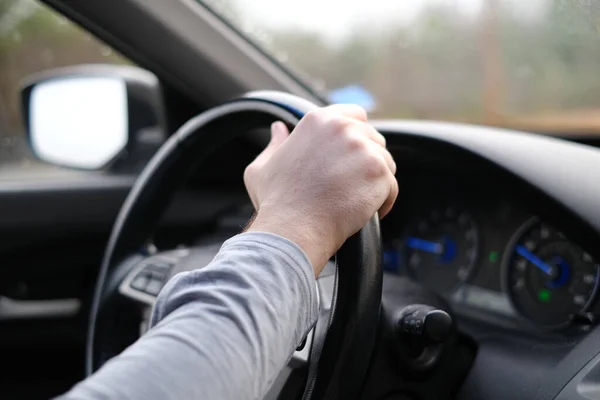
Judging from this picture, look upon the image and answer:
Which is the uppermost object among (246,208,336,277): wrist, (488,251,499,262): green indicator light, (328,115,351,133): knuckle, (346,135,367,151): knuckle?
(328,115,351,133): knuckle

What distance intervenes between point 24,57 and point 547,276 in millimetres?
1469

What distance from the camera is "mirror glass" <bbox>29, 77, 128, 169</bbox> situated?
2.02 meters

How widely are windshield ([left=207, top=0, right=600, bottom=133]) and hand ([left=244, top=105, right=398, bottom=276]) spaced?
0.73 m

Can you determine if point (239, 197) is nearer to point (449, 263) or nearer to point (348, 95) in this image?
point (348, 95)

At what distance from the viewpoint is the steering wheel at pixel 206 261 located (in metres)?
0.82

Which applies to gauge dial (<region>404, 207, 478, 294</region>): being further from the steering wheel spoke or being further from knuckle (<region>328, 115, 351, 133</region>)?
knuckle (<region>328, 115, 351, 133</region>)

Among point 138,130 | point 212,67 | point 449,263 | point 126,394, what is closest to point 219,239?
point 212,67

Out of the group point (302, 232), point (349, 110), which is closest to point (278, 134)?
point (349, 110)

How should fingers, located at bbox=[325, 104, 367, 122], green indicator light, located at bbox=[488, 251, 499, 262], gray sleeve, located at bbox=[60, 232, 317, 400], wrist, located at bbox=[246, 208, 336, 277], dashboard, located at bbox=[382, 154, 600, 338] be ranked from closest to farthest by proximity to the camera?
gray sleeve, located at bbox=[60, 232, 317, 400] < wrist, located at bbox=[246, 208, 336, 277] < fingers, located at bbox=[325, 104, 367, 122] < dashboard, located at bbox=[382, 154, 600, 338] < green indicator light, located at bbox=[488, 251, 499, 262]

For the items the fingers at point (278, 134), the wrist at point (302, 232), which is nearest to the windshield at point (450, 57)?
the fingers at point (278, 134)

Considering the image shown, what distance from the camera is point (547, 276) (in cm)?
122

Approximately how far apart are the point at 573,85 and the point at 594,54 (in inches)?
3.2

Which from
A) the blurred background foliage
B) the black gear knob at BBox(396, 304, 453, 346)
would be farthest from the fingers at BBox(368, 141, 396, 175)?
the blurred background foliage

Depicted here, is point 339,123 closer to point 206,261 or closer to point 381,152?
point 381,152
